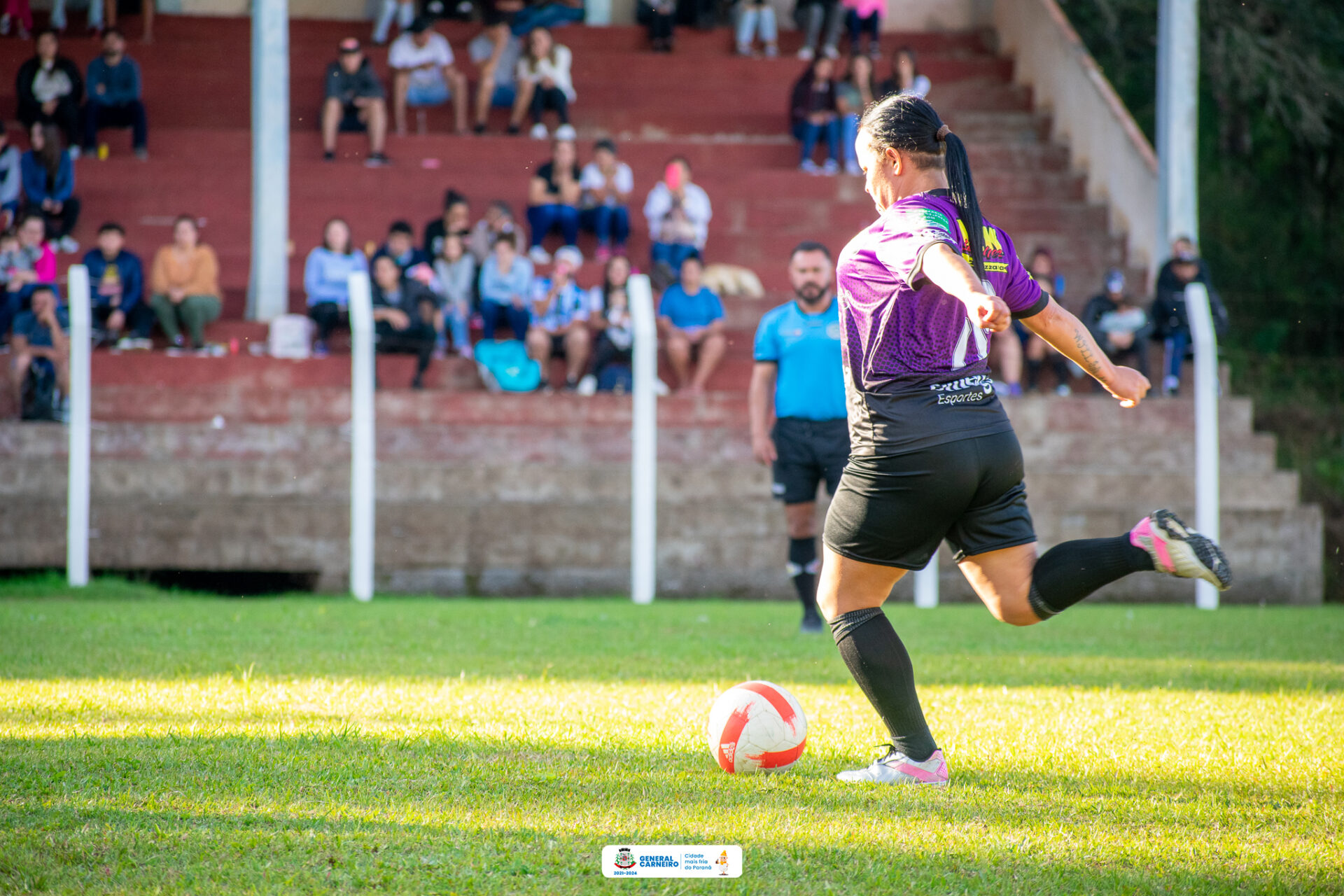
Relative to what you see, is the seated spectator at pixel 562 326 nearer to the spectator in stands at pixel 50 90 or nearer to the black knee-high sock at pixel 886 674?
the spectator in stands at pixel 50 90

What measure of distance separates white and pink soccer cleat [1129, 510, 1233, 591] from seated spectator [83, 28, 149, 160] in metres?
16.6

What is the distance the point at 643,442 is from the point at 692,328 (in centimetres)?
335

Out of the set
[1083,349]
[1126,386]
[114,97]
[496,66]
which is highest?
[496,66]

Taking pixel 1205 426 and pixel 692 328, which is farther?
pixel 692 328

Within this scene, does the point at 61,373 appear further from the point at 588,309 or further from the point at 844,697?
Answer: the point at 844,697

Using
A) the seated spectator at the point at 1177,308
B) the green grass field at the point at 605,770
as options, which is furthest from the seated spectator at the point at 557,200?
the green grass field at the point at 605,770

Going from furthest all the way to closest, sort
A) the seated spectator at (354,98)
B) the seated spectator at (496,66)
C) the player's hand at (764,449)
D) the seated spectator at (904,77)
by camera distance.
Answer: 1. the seated spectator at (496,66)
2. the seated spectator at (904,77)
3. the seated spectator at (354,98)
4. the player's hand at (764,449)

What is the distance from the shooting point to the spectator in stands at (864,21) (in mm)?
20922

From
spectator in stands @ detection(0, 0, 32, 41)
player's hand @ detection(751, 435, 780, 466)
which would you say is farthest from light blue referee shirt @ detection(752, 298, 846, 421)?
spectator in stands @ detection(0, 0, 32, 41)

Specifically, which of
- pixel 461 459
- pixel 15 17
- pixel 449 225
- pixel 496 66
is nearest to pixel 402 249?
pixel 449 225

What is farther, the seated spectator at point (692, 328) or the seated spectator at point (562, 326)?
the seated spectator at point (692, 328)

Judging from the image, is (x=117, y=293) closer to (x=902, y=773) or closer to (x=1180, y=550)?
(x=902, y=773)

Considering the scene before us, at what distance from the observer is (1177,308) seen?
14.4 metres

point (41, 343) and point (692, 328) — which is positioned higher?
point (692, 328)
